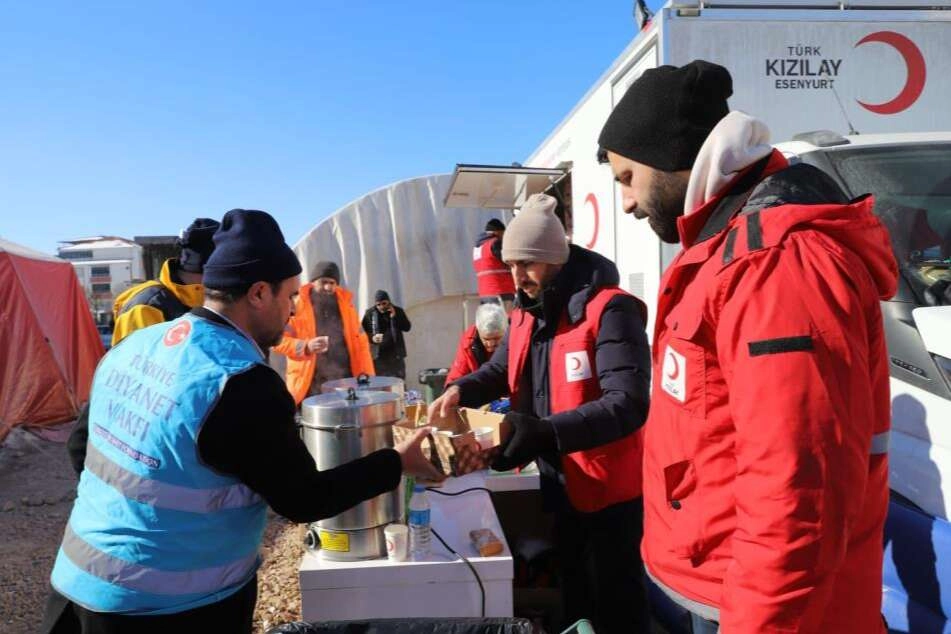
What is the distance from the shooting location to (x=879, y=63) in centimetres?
366

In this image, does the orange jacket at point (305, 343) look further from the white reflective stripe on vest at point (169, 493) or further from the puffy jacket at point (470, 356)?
the white reflective stripe on vest at point (169, 493)

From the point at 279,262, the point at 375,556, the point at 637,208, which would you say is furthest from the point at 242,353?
the point at 637,208

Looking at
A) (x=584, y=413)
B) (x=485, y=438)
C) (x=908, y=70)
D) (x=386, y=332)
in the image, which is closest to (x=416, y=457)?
(x=485, y=438)

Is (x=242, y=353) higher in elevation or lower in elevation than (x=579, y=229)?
lower

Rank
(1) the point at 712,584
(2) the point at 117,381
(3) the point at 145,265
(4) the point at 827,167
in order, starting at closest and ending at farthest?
(1) the point at 712,584 < (2) the point at 117,381 < (4) the point at 827,167 < (3) the point at 145,265

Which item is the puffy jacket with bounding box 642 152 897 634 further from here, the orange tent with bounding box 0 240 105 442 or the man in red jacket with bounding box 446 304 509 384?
the orange tent with bounding box 0 240 105 442

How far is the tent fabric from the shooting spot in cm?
998

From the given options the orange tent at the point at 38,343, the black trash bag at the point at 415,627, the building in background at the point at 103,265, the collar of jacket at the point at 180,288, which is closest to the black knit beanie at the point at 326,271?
the collar of jacket at the point at 180,288

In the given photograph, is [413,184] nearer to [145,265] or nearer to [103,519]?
[145,265]

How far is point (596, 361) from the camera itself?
2.24m

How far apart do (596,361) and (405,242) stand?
828 centimetres

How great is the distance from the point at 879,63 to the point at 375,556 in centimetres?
390

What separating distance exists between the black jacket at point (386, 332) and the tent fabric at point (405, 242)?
→ 1450 millimetres

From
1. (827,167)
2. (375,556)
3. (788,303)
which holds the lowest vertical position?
(375,556)
